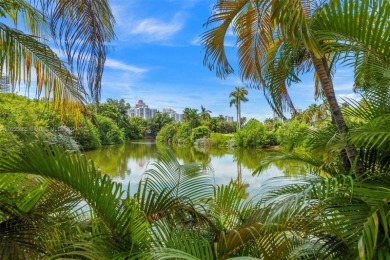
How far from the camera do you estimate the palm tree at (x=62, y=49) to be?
1.75 m

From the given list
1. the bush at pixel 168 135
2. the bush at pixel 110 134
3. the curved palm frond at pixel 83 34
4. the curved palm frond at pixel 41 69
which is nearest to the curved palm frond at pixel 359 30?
the curved palm frond at pixel 83 34

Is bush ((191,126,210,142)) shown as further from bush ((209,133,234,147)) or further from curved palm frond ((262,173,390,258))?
curved palm frond ((262,173,390,258))

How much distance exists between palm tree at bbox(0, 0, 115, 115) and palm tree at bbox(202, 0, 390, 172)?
105cm

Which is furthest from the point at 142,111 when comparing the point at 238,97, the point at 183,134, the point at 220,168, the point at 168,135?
the point at 220,168

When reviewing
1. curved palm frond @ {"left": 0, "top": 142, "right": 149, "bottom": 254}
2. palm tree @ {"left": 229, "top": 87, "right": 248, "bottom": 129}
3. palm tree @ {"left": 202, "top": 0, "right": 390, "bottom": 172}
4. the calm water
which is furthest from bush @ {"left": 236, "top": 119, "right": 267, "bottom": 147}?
curved palm frond @ {"left": 0, "top": 142, "right": 149, "bottom": 254}

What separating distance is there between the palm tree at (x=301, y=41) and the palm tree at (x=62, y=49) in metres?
1.05

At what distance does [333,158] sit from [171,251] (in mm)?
1365

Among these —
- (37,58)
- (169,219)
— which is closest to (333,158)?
(169,219)

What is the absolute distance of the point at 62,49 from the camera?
1.72m

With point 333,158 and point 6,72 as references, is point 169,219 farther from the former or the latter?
point 6,72

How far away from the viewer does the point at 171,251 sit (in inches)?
47.1

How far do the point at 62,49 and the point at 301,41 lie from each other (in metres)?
1.42

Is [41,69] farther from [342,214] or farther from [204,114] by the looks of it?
[204,114]

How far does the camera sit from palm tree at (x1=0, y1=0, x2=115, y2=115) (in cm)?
175
